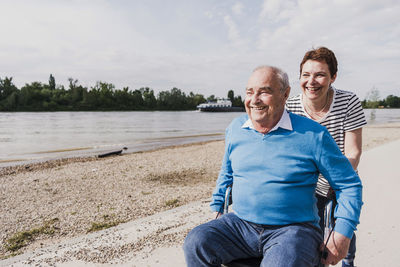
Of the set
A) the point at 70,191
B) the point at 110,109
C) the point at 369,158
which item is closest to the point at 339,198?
the point at 70,191

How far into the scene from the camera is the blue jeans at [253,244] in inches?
62.3

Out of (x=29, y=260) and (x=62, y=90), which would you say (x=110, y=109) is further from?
(x=29, y=260)

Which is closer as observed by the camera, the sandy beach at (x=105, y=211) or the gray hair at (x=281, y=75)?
the gray hair at (x=281, y=75)

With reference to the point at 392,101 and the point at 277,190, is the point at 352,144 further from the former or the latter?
the point at 392,101

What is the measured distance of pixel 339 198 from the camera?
5.81 ft

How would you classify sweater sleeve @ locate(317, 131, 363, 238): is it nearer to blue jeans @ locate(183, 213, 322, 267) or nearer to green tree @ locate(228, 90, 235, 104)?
blue jeans @ locate(183, 213, 322, 267)

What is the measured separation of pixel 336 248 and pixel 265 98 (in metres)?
0.97

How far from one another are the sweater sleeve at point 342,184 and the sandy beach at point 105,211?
2.04 meters

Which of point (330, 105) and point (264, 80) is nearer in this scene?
point (264, 80)

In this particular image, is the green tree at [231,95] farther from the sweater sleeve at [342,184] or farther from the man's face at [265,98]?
the sweater sleeve at [342,184]

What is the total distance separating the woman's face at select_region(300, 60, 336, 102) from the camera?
226 cm

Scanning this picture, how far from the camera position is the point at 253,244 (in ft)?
5.89

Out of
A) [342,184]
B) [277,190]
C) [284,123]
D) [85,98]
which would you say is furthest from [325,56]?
[85,98]

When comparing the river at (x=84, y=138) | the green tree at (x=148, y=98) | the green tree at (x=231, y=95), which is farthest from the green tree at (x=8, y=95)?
the green tree at (x=231, y=95)
